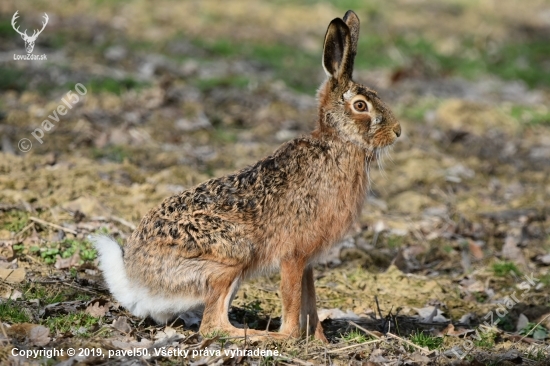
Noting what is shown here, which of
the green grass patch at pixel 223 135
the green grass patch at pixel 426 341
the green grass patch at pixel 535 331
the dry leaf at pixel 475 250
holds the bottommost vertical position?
the green grass patch at pixel 426 341

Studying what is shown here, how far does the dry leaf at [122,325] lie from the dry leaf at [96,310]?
185mm

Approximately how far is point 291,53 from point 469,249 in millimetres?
8366

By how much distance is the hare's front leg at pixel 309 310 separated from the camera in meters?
5.68

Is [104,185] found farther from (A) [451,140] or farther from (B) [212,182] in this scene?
(A) [451,140]

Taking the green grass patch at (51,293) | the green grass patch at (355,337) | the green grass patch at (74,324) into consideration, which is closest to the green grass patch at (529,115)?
the green grass patch at (355,337)

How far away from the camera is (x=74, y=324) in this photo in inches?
207

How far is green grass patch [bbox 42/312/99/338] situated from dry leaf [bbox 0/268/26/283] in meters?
0.74

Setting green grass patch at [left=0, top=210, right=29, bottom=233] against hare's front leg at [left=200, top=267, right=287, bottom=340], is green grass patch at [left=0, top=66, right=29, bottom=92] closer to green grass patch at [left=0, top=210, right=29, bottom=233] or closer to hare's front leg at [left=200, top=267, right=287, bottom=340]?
green grass patch at [left=0, top=210, right=29, bottom=233]

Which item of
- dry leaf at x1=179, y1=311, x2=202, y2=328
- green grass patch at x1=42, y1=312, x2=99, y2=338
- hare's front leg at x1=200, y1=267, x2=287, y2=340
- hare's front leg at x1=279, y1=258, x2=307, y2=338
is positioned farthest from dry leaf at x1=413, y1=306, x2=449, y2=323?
green grass patch at x1=42, y1=312, x2=99, y2=338

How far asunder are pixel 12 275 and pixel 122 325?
1206mm

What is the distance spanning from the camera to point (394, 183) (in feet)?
32.8

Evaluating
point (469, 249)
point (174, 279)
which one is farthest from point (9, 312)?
point (469, 249)

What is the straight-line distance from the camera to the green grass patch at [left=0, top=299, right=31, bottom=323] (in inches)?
205

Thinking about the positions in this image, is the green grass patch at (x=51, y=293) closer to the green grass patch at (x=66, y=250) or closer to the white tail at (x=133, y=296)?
the white tail at (x=133, y=296)
